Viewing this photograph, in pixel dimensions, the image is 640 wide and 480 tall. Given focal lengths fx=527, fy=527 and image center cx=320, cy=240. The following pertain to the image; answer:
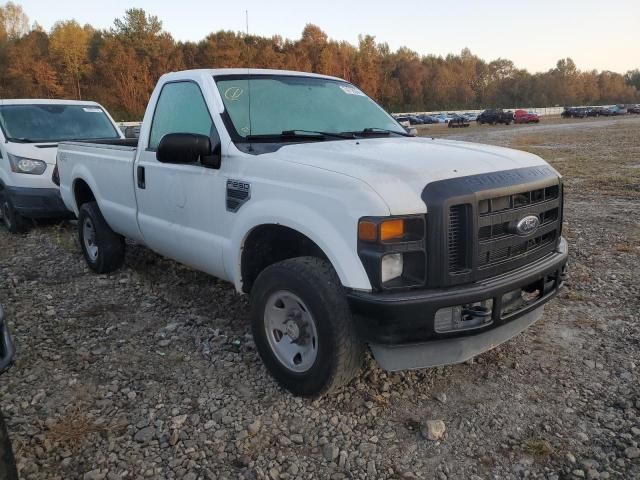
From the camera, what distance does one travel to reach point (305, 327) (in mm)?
3074

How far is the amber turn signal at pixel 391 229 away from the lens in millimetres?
2566

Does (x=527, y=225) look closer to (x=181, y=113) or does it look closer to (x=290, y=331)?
(x=290, y=331)

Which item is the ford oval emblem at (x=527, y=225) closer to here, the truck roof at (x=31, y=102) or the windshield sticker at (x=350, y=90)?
the windshield sticker at (x=350, y=90)

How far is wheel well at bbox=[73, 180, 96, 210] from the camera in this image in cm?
578

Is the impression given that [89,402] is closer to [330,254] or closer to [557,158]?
[330,254]

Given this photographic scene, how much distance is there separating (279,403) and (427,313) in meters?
1.11

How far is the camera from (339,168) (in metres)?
2.80

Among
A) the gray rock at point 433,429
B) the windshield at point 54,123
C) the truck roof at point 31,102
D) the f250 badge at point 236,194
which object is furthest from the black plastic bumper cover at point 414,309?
the truck roof at point 31,102

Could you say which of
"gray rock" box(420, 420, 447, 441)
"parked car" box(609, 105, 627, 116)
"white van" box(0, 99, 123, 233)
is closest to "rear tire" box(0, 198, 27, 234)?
"white van" box(0, 99, 123, 233)

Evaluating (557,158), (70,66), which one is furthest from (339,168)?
(70,66)

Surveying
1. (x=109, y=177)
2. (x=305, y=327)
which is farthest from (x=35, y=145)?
(x=305, y=327)

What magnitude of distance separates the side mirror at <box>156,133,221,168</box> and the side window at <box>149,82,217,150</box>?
0.19 meters

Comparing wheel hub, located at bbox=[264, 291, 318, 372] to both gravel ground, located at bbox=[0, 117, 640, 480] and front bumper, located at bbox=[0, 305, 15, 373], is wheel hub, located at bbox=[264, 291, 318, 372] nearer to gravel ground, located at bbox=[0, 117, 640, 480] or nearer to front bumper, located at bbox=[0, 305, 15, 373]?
gravel ground, located at bbox=[0, 117, 640, 480]

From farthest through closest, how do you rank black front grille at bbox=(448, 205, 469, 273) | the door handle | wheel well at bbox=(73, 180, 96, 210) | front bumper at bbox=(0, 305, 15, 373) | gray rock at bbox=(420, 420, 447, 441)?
1. wheel well at bbox=(73, 180, 96, 210)
2. the door handle
3. gray rock at bbox=(420, 420, 447, 441)
4. black front grille at bbox=(448, 205, 469, 273)
5. front bumper at bbox=(0, 305, 15, 373)
